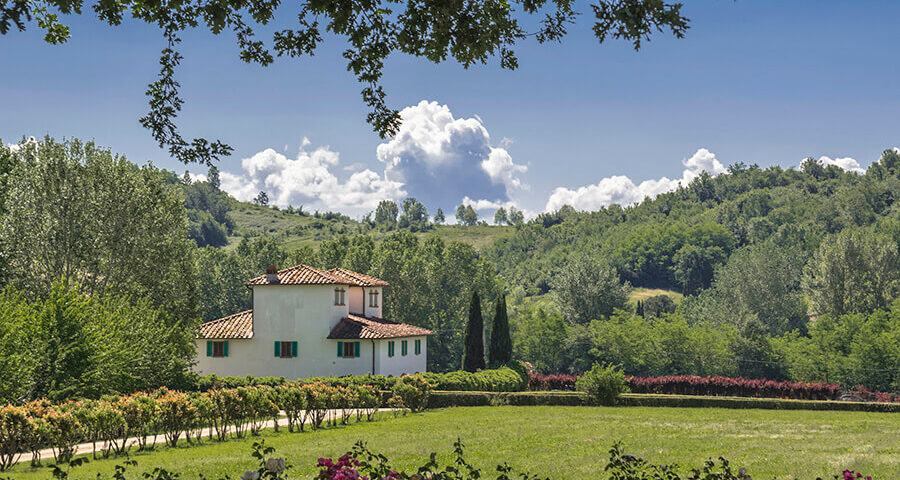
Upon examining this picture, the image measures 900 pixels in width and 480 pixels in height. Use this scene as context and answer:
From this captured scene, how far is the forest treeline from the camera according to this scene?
28.4 meters

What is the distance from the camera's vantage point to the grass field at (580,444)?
1438cm

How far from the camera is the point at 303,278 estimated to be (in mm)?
42812

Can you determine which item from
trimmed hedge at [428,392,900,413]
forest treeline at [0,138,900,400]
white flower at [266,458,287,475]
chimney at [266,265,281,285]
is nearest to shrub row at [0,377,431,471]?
forest treeline at [0,138,900,400]

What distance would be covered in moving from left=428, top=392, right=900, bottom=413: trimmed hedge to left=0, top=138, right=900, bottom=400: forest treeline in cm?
1244

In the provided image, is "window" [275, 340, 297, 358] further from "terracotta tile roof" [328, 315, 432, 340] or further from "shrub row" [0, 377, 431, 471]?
"shrub row" [0, 377, 431, 471]

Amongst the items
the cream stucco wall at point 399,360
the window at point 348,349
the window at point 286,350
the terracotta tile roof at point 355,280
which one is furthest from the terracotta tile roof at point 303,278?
the cream stucco wall at point 399,360

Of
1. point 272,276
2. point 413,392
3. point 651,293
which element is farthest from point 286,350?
point 651,293

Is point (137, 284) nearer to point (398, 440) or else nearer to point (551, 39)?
point (398, 440)

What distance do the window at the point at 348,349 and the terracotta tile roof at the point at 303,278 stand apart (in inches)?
141

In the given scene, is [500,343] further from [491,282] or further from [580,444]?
[580,444]

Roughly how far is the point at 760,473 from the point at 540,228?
155528 mm

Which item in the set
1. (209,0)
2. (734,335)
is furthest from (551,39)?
(734,335)

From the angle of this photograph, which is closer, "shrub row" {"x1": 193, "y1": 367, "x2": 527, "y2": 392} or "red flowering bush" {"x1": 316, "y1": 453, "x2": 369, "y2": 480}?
"red flowering bush" {"x1": 316, "y1": 453, "x2": 369, "y2": 480}

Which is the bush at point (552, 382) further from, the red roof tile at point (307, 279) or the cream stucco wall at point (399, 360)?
the red roof tile at point (307, 279)
